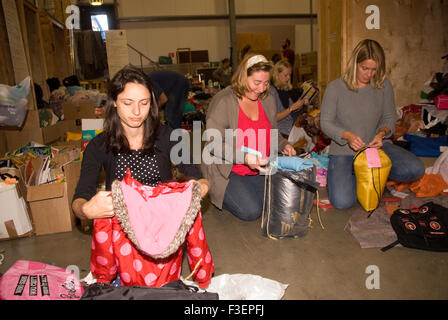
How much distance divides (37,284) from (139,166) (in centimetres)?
67

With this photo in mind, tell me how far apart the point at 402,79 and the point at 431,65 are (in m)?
0.52

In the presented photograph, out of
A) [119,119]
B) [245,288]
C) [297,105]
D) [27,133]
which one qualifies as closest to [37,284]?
[119,119]

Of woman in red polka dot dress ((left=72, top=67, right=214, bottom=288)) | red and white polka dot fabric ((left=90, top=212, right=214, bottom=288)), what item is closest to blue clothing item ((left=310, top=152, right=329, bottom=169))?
woman in red polka dot dress ((left=72, top=67, right=214, bottom=288))

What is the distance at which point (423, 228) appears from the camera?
80.0 inches

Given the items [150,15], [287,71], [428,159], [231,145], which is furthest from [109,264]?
[150,15]

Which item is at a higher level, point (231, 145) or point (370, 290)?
point (231, 145)

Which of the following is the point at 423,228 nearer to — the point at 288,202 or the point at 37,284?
the point at 288,202

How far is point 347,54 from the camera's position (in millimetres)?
3965

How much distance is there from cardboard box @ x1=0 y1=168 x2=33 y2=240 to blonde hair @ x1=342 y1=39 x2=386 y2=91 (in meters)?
2.85

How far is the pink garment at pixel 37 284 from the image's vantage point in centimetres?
116

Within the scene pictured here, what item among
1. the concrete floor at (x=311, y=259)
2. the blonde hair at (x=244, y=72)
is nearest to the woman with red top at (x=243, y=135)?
the blonde hair at (x=244, y=72)

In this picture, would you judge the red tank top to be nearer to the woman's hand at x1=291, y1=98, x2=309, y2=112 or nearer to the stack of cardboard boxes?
the woman's hand at x1=291, y1=98, x2=309, y2=112

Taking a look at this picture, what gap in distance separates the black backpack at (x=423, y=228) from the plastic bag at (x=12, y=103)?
3.44m

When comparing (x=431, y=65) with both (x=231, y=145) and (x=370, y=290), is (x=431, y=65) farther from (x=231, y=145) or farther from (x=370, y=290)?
(x=370, y=290)
